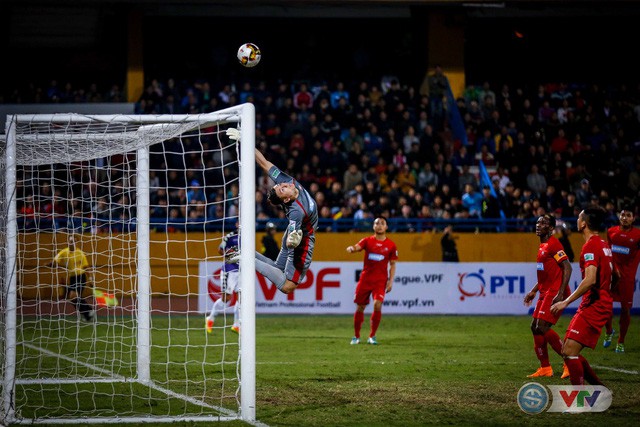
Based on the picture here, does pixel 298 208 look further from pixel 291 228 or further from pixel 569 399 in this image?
pixel 569 399

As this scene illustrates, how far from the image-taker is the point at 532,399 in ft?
29.7

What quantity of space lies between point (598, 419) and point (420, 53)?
72.9 feet

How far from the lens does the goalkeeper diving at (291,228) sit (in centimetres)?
983

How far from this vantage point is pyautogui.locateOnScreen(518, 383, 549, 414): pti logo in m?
8.99

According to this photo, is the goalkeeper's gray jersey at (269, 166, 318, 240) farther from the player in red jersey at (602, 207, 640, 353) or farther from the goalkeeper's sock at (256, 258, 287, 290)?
the player in red jersey at (602, 207, 640, 353)

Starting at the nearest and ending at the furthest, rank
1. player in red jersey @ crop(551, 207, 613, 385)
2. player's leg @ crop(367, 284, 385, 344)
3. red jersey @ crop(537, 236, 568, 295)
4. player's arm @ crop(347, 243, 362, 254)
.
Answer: player in red jersey @ crop(551, 207, 613, 385) → red jersey @ crop(537, 236, 568, 295) → player's arm @ crop(347, 243, 362, 254) → player's leg @ crop(367, 284, 385, 344)

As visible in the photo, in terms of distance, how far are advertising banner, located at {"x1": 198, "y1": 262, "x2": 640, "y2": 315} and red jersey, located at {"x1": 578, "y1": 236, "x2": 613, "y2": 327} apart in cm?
1214

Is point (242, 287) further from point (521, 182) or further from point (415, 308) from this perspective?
point (521, 182)

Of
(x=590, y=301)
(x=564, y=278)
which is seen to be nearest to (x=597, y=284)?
(x=590, y=301)

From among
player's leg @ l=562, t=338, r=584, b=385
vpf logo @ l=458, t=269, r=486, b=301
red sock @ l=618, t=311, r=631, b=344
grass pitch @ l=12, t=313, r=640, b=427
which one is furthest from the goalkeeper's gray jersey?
vpf logo @ l=458, t=269, r=486, b=301

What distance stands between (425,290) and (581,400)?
12774 millimetres

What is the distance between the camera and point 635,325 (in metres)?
19.5

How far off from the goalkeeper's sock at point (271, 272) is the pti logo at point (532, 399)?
2.92 metres

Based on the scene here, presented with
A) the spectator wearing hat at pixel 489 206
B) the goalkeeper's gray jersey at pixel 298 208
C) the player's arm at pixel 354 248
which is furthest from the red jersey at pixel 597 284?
the spectator wearing hat at pixel 489 206
